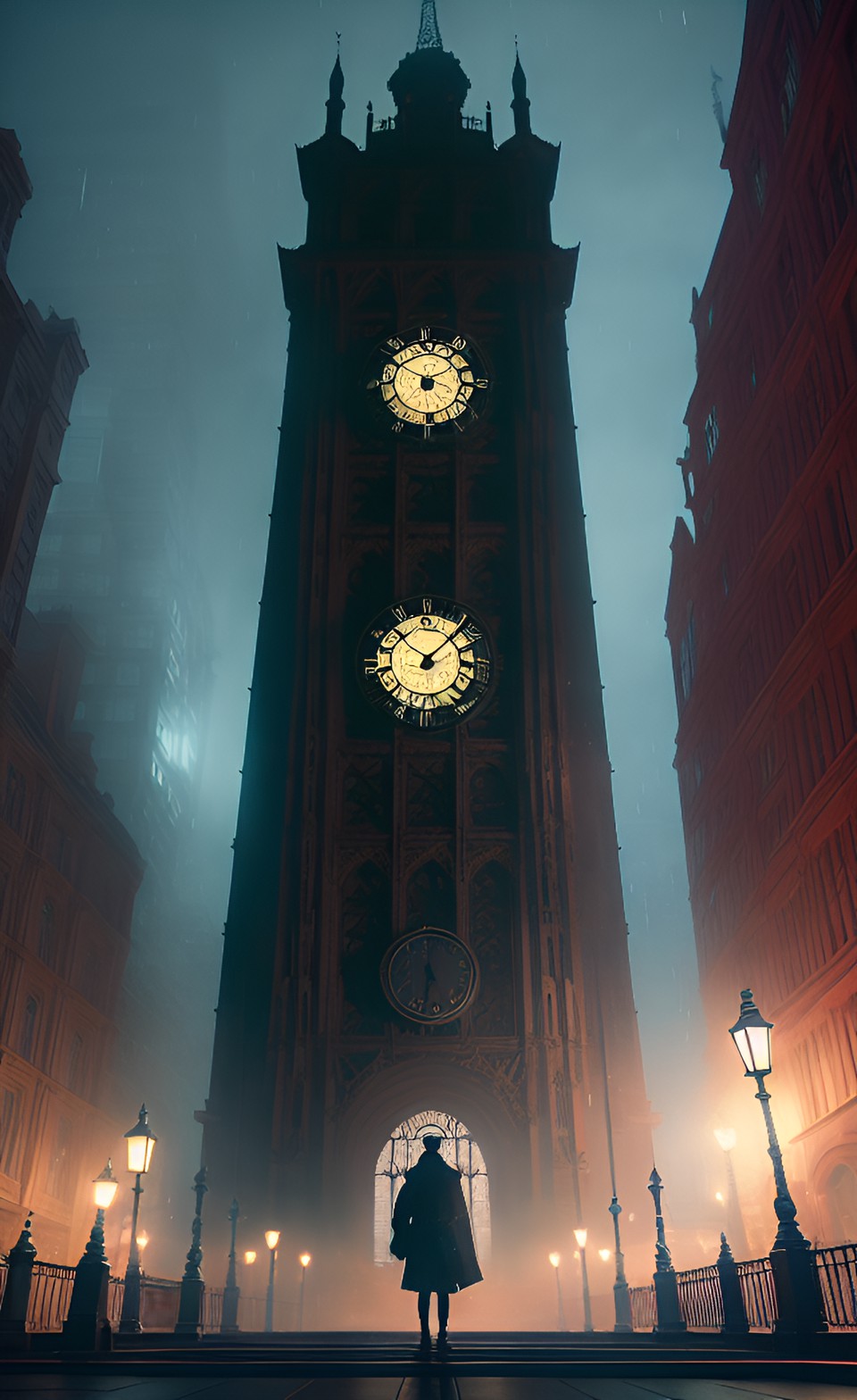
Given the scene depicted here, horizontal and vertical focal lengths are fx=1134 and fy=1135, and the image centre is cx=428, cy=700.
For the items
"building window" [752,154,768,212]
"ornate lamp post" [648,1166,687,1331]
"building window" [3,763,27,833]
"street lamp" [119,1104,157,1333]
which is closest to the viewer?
"street lamp" [119,1104,157,1333]

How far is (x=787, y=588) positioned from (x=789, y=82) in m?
18.5

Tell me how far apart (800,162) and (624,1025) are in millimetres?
29762

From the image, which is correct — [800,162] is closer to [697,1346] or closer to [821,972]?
[821,972]

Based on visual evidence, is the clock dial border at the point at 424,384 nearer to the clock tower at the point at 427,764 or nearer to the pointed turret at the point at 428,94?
the clock tower at the point at 427,764

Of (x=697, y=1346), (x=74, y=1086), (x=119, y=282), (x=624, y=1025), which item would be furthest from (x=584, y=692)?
(x=119, y=282)

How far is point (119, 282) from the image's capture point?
151375 millimetres

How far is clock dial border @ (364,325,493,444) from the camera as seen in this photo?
40.2m

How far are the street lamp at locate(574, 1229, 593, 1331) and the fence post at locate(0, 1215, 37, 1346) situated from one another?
49.5ft

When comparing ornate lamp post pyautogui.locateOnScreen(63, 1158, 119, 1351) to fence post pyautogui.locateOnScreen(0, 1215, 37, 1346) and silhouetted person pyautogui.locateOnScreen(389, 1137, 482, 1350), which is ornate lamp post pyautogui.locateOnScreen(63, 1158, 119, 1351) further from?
silhouetted person pyautogui.locateOnScreen(389, 1137, 482, 1350)

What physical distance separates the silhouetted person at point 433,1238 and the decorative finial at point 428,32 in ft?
186

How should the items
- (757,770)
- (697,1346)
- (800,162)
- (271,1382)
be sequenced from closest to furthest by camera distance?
(271,1382) < (697,1346) < (800,162) < (757,770)

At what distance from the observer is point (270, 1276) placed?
28000 mm

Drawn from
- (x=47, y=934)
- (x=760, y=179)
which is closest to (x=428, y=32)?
(x=760, y=179)

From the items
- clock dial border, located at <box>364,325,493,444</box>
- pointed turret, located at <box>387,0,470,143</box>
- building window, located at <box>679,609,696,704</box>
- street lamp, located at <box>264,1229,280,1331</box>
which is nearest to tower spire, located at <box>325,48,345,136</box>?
pointed turret, located at <box>387,0,470,143</box>
